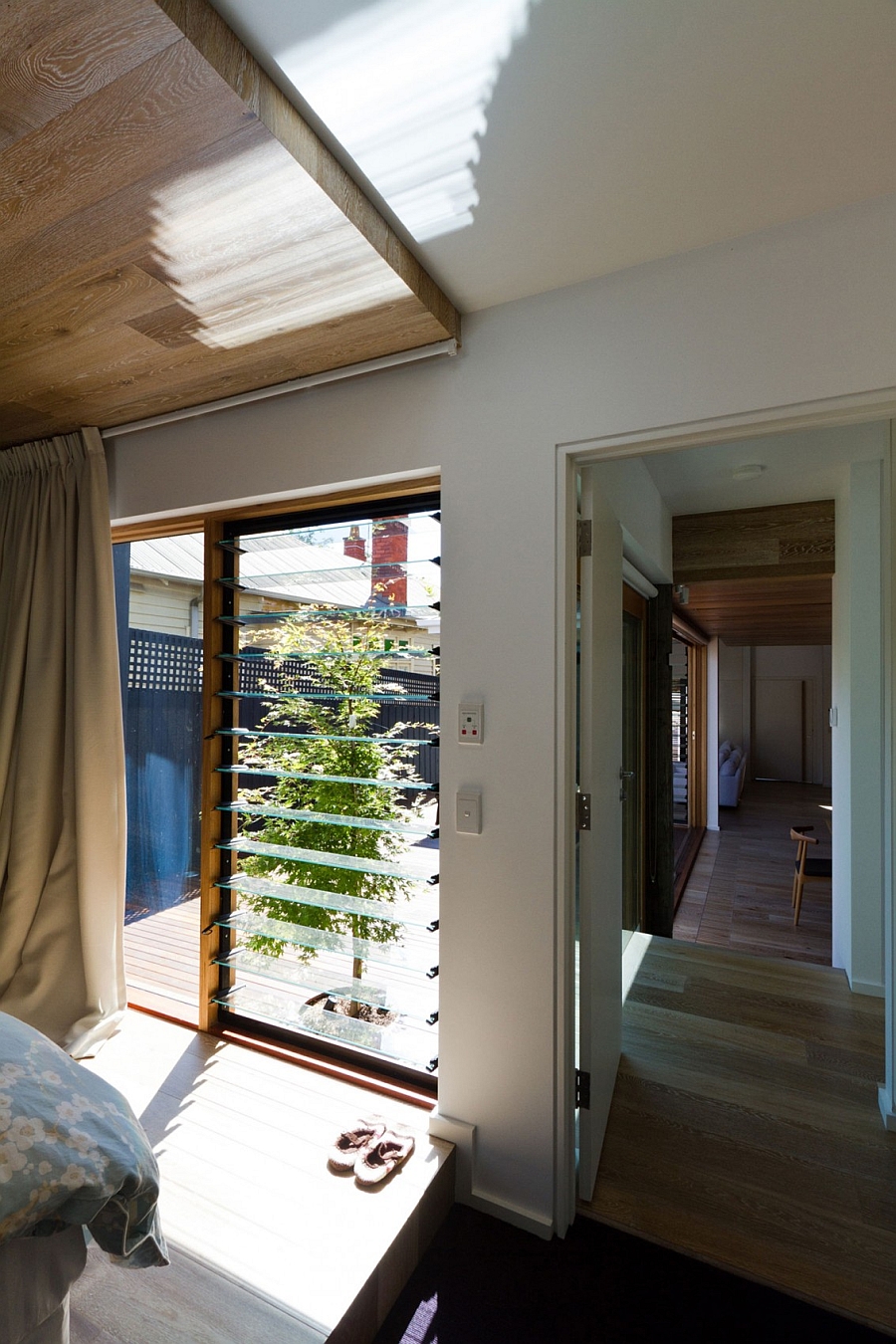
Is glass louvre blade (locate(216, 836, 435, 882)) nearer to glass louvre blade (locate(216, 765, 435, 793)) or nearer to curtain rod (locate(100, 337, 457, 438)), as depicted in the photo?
glass louvre blade (locate(216, 765, 435, 793))

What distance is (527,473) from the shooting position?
5.84 ft

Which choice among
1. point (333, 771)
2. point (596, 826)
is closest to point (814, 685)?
point (596, 826)

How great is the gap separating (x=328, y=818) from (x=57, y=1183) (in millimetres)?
1423

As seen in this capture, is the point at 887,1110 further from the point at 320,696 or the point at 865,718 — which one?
the point at 320,696

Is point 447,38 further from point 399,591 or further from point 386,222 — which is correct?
point 399,591

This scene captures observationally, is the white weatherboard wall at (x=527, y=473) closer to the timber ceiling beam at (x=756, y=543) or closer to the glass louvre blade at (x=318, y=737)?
the glass louvre blade at (x=318, y=737)

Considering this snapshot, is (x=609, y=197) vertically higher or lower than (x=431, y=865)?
higher

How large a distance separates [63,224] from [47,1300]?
1.94m

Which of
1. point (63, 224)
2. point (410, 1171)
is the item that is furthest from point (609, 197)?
point (410, 1171)

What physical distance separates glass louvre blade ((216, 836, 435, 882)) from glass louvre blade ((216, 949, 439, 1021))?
0.36 metres

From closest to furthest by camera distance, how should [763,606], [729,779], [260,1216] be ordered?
[260,1216] → [763,606] → [729,779]

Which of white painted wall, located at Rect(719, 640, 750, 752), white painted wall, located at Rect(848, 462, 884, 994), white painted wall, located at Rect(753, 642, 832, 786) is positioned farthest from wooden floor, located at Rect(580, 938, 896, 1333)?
white painted wall, located at Rect(753, 642, 832, 786)

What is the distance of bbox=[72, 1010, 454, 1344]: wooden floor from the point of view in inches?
54.2

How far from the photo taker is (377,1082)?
2.14 metres
